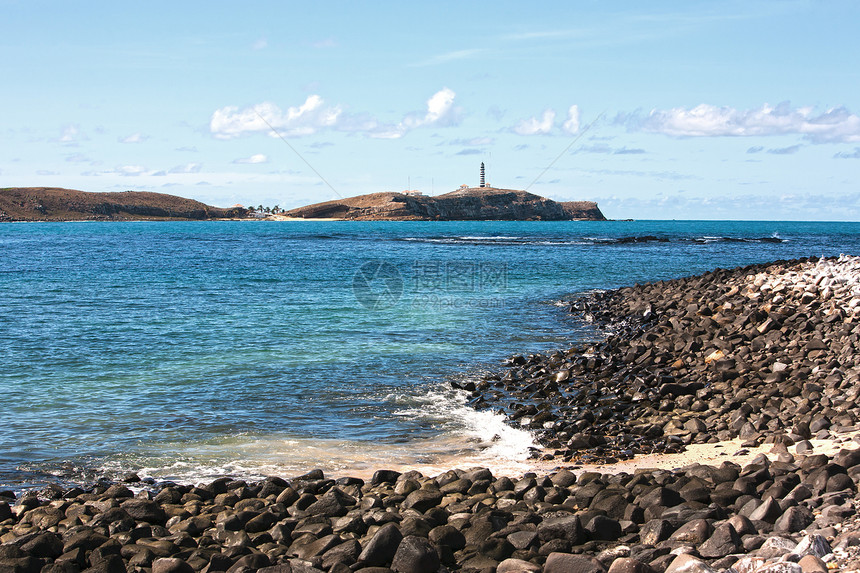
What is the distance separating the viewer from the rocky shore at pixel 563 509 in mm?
6418

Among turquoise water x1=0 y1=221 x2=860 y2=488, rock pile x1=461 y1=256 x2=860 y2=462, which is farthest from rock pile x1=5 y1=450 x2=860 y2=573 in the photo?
rock pile x1=461 y1=256 x2=860 y2=462

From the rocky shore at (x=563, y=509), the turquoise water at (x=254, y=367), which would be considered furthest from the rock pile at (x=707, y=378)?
the turquoise water at (x=254, y=367)

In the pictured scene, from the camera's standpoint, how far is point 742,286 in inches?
934

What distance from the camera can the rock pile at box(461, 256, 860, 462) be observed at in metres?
11.3

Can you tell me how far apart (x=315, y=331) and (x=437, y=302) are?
8.99 meters

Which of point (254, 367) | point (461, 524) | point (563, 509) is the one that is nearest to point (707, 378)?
point (563, 509)

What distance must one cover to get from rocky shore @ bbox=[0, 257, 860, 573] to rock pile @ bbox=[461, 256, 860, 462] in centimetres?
6

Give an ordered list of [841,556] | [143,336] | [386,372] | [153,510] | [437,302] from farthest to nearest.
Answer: [437,302] → [143,336] → [386,372] → [153,510] → [841,556]

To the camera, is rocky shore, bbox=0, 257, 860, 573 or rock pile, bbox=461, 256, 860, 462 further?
rock pile, bbox=461, 256, 860, 462

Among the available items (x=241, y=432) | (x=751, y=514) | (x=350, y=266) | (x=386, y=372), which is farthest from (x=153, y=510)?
(x=350, y=266)

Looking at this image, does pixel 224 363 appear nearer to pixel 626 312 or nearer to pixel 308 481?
pixel 308 481

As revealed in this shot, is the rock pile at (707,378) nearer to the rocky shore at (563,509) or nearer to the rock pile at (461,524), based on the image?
the rocky shore at (563,509)

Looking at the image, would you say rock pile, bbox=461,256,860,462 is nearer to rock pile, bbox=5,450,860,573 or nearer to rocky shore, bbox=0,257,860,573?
rocky shore, bbox=0,257,860,573

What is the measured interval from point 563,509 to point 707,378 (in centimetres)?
817
